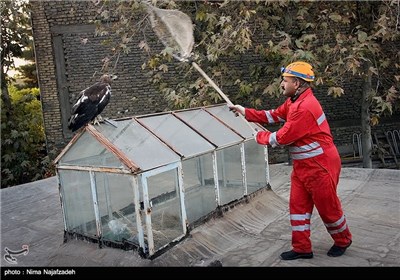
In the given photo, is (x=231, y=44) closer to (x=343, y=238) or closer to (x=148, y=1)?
(x=148, y=1)

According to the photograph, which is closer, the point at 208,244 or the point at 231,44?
the point at 208,244

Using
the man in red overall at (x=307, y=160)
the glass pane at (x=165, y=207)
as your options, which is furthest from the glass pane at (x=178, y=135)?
the man in red overall at (x=307, y=160)

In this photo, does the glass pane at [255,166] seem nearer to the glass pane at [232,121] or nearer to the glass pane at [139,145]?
the glass pane at [232,121]

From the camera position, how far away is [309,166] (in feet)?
11.2

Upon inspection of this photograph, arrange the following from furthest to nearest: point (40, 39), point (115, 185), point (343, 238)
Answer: point (40, 39)
point (115, 185)
point (343, 238)

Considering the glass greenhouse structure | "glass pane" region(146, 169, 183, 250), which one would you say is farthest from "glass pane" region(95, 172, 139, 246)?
Result: "glass pane" region(146, 169, 183, 250)

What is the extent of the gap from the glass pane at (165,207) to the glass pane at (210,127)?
2.91 feet

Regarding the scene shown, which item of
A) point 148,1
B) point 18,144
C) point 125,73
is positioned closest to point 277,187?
point 148,1

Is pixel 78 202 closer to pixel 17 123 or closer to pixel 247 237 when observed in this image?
pixel 247 237

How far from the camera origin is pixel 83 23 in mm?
10203

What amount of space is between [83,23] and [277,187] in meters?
7.22

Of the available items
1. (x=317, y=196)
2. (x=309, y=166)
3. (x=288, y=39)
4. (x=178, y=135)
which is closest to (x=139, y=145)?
(x=178, y=135)

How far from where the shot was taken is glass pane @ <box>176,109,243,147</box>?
4.82 meters

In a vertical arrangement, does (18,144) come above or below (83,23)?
below
